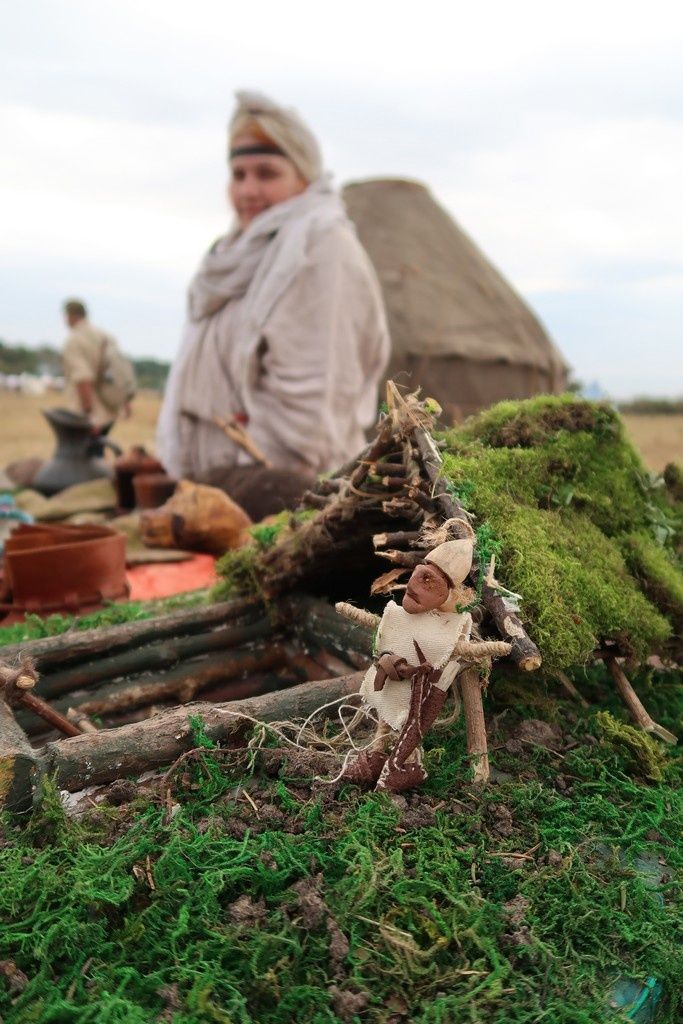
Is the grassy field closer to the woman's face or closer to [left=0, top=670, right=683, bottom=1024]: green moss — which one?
the woman's face

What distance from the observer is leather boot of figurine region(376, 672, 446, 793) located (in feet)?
6.53

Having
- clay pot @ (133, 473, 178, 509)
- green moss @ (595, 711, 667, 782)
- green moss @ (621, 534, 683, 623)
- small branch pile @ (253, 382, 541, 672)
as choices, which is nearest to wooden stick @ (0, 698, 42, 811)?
small branch pile @ (253, 382, 541, 672)

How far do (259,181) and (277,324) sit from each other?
129cm

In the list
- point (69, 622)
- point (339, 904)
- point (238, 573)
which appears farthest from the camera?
point (69, 622)

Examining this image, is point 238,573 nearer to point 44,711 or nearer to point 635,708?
point 44,711

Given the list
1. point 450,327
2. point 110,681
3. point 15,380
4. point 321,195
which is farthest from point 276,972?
point 15,380

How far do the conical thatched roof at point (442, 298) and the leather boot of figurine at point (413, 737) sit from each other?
765cm

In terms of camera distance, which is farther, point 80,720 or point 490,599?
point 80,720

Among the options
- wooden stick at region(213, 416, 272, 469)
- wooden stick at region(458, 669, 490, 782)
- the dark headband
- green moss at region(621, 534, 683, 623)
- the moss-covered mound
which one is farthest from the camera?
the dark headband

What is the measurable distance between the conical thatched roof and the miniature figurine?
7.59m

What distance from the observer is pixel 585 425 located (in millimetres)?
2908

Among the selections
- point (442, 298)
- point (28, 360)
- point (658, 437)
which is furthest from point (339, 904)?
point (28, 360)

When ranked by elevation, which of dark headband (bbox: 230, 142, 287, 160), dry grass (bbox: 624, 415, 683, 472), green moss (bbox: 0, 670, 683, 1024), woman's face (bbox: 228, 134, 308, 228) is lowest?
dry grass (bbox: 624, 415, 683, 472)

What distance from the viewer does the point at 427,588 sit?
1.93 metres
